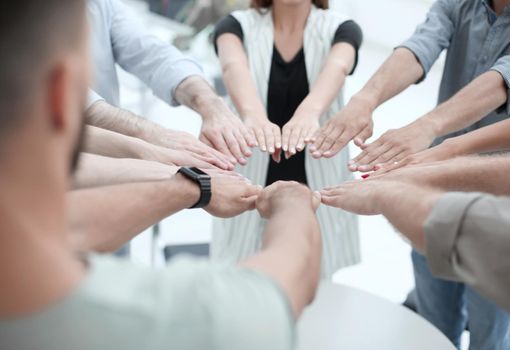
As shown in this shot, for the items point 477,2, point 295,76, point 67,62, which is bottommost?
point 67,62

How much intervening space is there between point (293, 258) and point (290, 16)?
4.73ft

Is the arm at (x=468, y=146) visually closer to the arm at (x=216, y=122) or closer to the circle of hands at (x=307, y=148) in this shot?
the circle of hands at (x=307, y=148)

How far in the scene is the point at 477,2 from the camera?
6.63 ft

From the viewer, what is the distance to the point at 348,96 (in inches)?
191

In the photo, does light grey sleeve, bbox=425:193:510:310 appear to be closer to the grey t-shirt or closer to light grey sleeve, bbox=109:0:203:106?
the grey t-shirt

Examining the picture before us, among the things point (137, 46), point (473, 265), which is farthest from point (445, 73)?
point (473, 265)

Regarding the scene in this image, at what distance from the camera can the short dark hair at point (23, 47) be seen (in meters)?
0.63

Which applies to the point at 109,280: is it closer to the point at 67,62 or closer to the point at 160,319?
the point at 160,319

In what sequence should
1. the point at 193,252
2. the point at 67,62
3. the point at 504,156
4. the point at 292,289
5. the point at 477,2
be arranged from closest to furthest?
the point at 67,62 < the point at 292,289 < the point at 504,156 < the point at 477,2 < the point at 193,252

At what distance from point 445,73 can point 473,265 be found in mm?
1318

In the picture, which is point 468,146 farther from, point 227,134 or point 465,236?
point 465,236

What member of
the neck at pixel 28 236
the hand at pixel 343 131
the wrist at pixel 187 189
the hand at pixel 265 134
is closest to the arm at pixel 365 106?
the hand at pixel 343 131

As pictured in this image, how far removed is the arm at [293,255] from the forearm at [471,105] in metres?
0.87

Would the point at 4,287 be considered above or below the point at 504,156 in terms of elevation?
below
